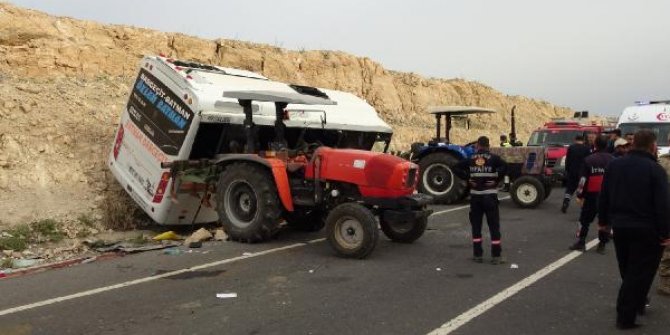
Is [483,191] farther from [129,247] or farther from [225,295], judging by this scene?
[129,247]

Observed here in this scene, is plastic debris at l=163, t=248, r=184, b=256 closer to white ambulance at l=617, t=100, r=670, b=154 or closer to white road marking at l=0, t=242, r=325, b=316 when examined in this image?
white road marking at l=0, t=242, r=325, b=316

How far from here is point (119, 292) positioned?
6184mm

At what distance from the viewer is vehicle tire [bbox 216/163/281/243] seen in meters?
8.37

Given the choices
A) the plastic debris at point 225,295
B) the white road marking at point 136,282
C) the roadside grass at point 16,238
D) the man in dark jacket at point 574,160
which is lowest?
the white road marking at point 136,282

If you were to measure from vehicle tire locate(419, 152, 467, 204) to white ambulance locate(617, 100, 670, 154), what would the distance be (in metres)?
4.95

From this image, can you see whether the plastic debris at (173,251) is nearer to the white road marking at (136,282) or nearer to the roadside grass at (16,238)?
the white road marking at (136,282)

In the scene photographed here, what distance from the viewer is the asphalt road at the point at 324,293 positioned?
5.08 metres

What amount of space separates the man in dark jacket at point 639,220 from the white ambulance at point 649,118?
10.8m

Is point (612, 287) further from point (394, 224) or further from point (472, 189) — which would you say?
point (394, 224)

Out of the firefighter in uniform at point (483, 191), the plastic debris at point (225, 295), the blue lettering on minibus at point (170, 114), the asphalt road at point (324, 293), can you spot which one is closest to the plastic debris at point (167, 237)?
the asphalt road at point (324, 293)

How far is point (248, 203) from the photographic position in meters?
8.77

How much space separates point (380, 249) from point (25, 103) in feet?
27.0

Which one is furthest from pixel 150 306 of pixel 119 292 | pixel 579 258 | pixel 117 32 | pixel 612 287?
pixel 117 32

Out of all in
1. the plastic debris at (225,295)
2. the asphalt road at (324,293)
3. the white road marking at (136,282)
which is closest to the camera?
the asphalt road at (324,293)
